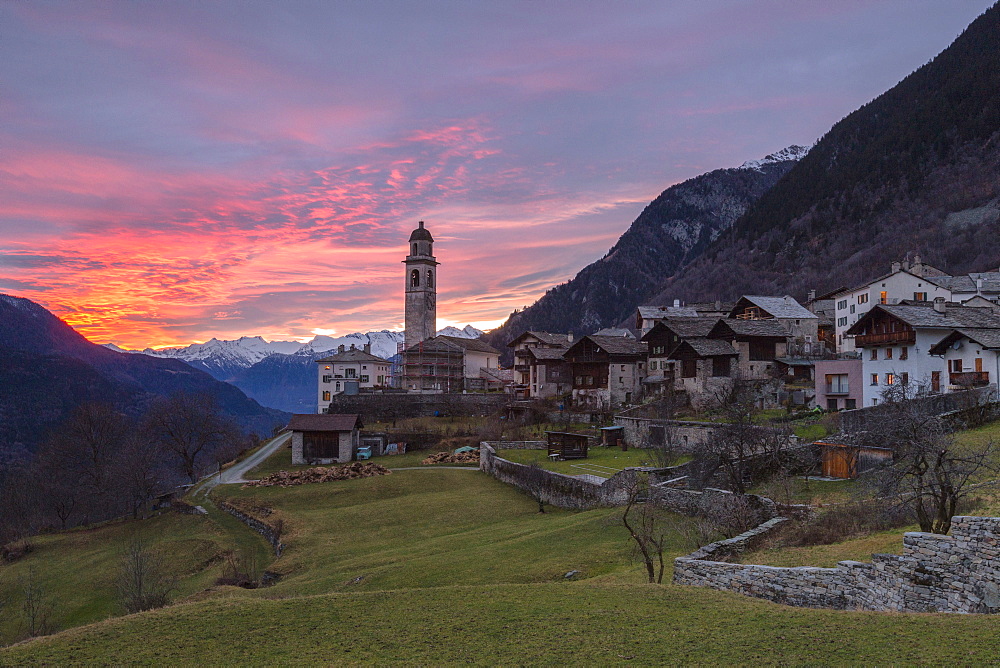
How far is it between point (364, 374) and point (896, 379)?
7591cm

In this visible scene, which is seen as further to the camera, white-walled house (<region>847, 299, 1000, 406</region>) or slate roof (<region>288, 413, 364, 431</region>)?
slate roof (<region>288, 413, 364, 431</region>)

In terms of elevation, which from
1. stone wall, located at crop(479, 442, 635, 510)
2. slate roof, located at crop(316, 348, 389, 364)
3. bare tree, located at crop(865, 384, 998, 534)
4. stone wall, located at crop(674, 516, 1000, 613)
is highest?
slate roof, located at crop(316, 348, 389, 364)

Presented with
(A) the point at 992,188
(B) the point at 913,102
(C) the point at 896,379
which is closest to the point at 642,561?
(C) the point at 896,379

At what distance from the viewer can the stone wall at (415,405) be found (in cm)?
8006

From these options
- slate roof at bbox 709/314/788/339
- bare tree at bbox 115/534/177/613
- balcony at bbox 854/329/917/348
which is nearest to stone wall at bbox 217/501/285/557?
bare tree at bbox 115/534/177/613

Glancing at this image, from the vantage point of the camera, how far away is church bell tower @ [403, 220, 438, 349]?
105m

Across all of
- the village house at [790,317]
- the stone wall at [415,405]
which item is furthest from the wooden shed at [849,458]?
the stone wall at [415,405]

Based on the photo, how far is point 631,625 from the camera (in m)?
12.5

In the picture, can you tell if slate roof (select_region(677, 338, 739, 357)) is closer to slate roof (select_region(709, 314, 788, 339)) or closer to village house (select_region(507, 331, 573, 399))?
slate roof (select_region(709, 314, 788, 339))

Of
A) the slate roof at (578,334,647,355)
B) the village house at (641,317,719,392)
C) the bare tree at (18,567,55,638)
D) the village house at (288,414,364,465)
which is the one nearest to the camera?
the bare tree at (18,567,55,638)

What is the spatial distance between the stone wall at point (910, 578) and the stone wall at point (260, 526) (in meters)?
27.1

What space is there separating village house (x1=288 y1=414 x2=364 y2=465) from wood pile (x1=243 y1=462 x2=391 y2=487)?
6.54 metres

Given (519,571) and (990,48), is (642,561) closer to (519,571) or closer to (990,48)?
(519,571)

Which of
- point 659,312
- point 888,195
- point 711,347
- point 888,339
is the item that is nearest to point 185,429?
point 711,347
